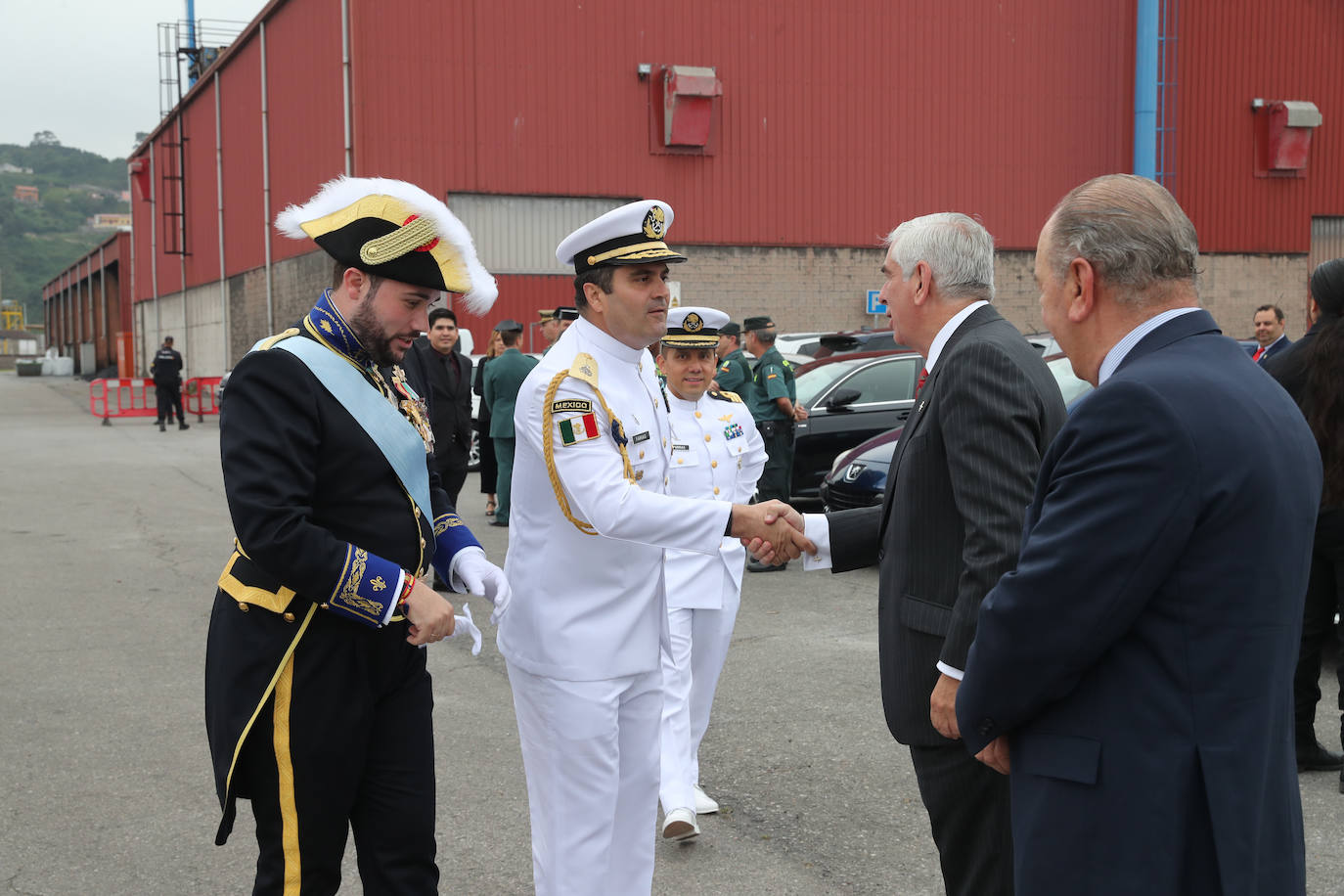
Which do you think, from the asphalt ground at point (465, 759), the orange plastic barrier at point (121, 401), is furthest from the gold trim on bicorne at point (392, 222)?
the orange plastic barrier at point (121, 401)

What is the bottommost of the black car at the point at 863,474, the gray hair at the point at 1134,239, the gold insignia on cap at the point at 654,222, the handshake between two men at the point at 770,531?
the black car at the point at 863,474

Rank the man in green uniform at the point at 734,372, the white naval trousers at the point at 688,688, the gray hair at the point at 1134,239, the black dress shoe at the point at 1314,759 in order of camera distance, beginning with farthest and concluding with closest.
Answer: the man in green uniform at the point at 734,372
the black dress shoe at the point at 1314,759
the white naval trousers at the point at 688,688
the gray hair at the point at 1134,239

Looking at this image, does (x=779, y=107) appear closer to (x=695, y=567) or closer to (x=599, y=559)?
(x=695, y=567)

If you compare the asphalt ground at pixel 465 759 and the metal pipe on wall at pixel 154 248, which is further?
the metal pipe on wall at pixel 154 248

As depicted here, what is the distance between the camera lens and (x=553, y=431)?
3119 mm

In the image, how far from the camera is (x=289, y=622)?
268 cm

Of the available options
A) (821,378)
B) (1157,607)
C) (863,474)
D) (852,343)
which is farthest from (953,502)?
(852,343)

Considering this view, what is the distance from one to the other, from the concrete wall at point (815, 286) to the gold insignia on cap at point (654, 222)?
21407 mm

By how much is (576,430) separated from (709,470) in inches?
88.5

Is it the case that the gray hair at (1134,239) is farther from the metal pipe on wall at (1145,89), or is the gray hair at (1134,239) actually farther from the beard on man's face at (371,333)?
the metal pipe on wall at (1145,89)

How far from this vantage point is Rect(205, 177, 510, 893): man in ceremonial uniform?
260cm

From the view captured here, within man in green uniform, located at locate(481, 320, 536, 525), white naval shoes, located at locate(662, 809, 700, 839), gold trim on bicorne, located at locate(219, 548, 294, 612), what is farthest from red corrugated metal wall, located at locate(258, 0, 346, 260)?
gold trim on bicorne, located at locate(219, 548, 294, 612)

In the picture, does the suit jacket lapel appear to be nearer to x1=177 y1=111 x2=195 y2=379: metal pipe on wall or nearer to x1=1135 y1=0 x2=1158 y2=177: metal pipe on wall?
x1=1135 y1=0 x2=1158 y2=177: metal pipe on wall

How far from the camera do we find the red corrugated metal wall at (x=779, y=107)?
23.3 metres
